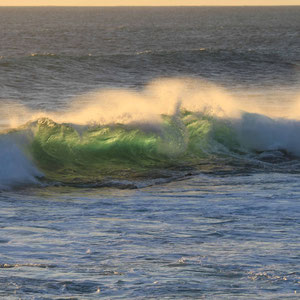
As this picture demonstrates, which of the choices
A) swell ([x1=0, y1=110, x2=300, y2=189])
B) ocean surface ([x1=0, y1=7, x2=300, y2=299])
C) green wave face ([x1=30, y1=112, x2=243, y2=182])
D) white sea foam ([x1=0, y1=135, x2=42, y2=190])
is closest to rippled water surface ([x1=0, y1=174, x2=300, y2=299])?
ocean surface ([x1=0, y1=7, x2=300, y2=299])

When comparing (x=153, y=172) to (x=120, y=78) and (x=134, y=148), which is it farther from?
(x=120, y=78)

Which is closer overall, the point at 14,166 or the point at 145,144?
the point at 14,166

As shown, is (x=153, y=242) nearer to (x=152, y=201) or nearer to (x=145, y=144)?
(x=152, y=201)

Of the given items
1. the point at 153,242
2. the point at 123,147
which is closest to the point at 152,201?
the point at 153,242

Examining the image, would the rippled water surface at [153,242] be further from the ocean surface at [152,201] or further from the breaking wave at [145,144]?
the breaking wave at [145,144]

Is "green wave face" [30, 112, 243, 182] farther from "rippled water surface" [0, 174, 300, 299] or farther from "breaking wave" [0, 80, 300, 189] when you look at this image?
"rippled water surface" [0, 174, 300, 299]

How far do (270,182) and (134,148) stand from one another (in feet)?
11.5

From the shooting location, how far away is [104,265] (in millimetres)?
5926

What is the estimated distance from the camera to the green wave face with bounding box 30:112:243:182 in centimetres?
1129

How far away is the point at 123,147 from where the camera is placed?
12414 millimetres

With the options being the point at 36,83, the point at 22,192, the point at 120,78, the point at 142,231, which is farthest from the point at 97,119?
the point at 120,78

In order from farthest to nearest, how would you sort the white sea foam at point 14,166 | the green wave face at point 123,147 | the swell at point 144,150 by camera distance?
1. the green wave face at point 123,147
2. the swell at point 144,150
3. the white sea foam at point 14,166

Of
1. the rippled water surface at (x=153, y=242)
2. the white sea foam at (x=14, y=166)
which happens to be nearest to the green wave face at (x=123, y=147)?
the white sea foam at (x=14, y=166)

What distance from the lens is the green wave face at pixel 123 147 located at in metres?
11.3
